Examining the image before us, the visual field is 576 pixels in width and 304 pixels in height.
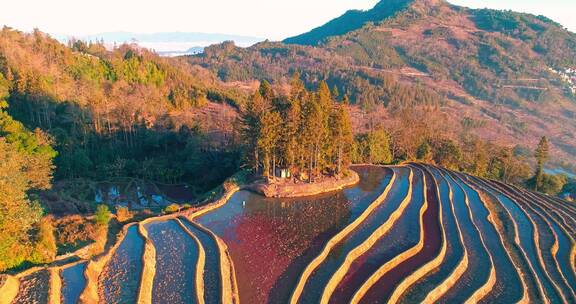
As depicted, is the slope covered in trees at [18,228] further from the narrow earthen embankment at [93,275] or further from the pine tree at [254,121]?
the pine tree at [254,121]

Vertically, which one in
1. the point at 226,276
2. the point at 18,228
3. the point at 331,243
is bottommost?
the point at 331,243

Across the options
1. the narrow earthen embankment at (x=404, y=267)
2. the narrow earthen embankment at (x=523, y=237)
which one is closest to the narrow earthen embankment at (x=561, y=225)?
the narrow earthen embankment at (x=523, y=237)

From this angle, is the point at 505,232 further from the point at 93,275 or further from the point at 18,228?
the point at 18,228

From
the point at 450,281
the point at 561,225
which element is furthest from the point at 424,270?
the point at 561,225

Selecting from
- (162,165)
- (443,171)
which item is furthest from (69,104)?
(443,171)

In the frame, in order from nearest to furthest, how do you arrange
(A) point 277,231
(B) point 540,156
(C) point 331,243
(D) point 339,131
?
(C) point 331,243 → (A) point 277,231 → (D) point 339,131 → (B) point 540,156
